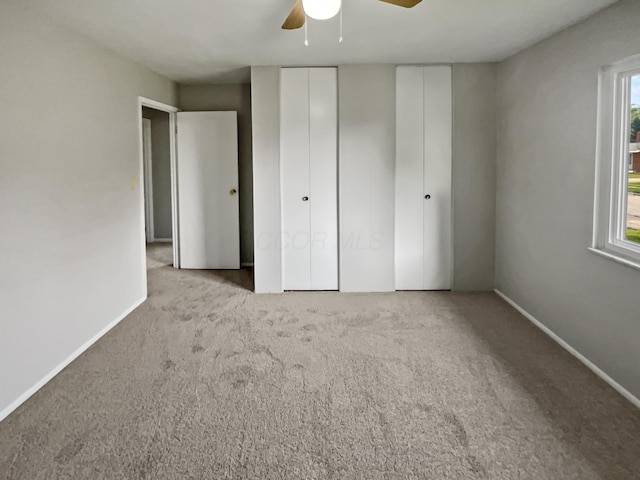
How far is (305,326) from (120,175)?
2.08 meters

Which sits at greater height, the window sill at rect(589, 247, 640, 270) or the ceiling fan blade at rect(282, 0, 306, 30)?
the ceiling fan blade at rect(282, 0, 306, 30)

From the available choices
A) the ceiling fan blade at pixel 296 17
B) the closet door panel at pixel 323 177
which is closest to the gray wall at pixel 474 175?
the closet door panel at pixel 323 177

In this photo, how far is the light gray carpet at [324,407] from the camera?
6.45ft

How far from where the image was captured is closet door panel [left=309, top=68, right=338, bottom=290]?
180 inches

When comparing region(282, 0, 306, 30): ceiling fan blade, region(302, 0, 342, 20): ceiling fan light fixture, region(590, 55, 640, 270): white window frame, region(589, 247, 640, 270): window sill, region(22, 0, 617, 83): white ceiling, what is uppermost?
region(22, 0, 617, 83): white ceiling

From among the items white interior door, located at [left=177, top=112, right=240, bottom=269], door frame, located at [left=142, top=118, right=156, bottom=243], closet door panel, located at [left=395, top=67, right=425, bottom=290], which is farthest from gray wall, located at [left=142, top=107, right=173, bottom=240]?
closet door panel, located at [left=395, top=67, right=425, bottom=290]

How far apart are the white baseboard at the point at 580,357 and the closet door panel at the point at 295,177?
210cm

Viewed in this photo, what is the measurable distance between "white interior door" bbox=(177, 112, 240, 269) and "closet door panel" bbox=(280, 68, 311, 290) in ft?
3.80

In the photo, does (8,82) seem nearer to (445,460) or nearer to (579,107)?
(445,460)

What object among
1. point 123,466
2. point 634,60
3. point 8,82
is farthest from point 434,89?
point 123,466

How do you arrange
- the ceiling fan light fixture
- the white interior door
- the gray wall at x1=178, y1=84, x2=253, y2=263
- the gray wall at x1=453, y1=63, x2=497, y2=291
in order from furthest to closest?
the gray wall at x1=178, y1=84, x2=253, y2=263
the white interior door
the gray wall at x1=453, y1=63, x2=497, y2=291
the ceiling fan light fixture

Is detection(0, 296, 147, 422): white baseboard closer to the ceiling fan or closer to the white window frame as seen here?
the ceiling fan

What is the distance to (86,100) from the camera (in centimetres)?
333

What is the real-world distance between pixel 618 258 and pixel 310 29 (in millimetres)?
2562
